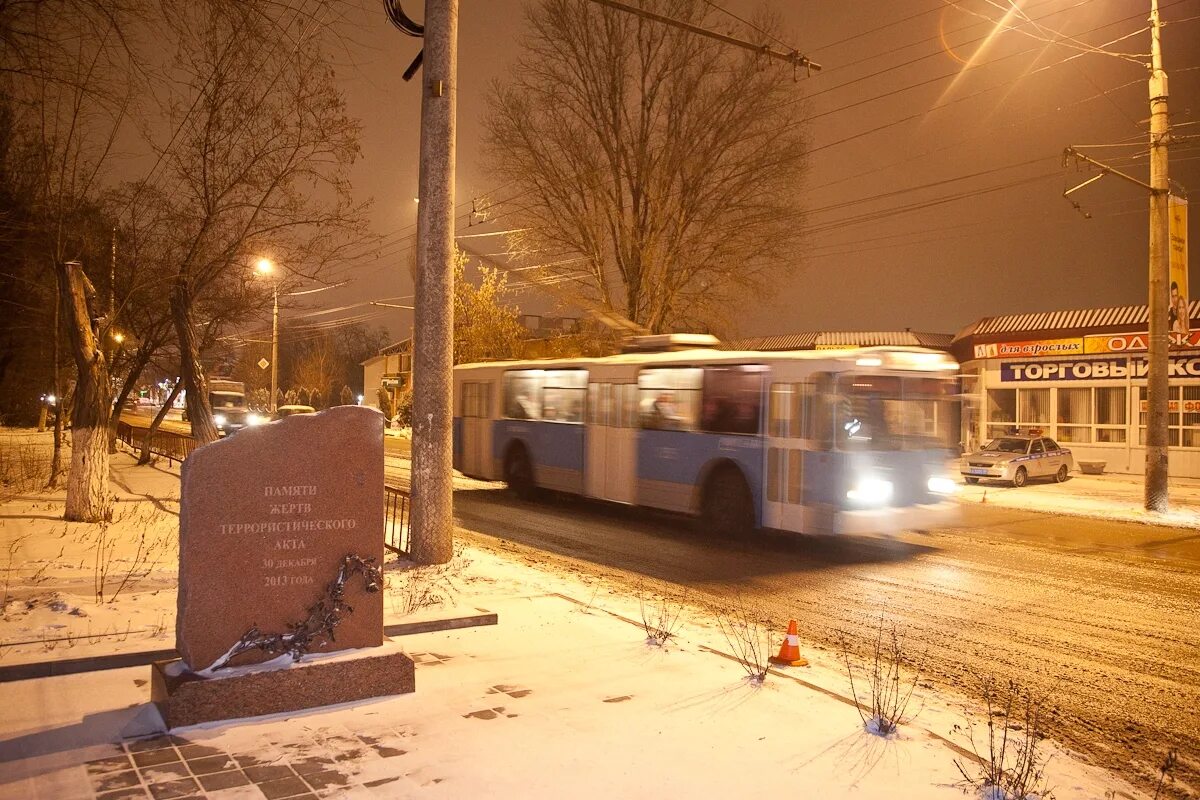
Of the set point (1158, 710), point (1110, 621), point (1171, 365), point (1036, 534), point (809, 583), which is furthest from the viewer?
point (1171, 365)

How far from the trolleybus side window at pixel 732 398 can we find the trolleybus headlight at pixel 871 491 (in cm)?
189

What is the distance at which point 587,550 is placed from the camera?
44.6 feet

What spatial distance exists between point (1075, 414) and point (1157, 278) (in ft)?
51.0

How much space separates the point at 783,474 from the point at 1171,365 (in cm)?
2392

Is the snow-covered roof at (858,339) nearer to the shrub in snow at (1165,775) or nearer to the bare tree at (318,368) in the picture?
the shrub in snow at (1165,775)

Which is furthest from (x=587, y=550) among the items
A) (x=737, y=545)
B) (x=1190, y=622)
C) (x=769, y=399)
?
(x=1190, y=622)

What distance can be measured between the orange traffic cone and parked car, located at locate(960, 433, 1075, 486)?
22561 mm

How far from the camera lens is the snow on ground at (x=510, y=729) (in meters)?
4.60

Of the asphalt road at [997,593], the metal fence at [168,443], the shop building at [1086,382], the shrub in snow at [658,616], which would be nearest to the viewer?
the asphalt road at [997,593]

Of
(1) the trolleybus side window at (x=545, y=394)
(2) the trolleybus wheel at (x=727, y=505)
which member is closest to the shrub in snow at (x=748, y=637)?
(2) the trolleybus wheel at (x=727, y=505)

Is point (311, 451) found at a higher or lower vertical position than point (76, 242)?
lower

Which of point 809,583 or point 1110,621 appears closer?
point 1110,621

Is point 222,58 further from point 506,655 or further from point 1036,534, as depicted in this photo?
point 1036,534

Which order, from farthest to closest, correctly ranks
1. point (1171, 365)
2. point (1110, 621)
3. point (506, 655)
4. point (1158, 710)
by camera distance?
point (1171, 365) < point (1110, 621) < point (506, 655) < point (1158, 710)
